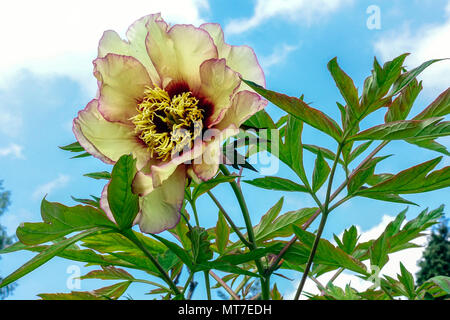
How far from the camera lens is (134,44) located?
0.67 meters

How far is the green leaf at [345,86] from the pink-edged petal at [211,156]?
6.6 inches

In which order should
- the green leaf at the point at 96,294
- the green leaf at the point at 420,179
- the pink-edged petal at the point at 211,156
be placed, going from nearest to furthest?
the pink-edged petal at the point at 211,156
the green leaf at the point at 420,179
the green leaf at the point at 96,294

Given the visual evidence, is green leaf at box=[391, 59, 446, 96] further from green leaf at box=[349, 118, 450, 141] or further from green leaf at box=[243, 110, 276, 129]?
green leaf at box=[243, 110, 276, 129]

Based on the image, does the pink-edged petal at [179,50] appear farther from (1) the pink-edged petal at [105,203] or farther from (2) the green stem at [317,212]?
(2) the green stem at [317,212]

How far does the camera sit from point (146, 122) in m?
0.66

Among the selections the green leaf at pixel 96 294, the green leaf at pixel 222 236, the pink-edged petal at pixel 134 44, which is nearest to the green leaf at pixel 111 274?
the green leaf at pixel 96 294

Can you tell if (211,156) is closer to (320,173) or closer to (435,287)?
(320,173)

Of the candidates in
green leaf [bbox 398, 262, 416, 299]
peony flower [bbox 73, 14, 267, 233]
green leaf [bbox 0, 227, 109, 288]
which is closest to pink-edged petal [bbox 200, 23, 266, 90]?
peony flower [bbox 73, 14, 267, 233]

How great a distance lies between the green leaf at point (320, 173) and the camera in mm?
733

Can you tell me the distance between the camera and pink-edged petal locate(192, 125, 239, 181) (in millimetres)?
531

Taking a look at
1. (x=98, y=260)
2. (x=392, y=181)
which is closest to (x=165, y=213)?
(x=98, y=260)

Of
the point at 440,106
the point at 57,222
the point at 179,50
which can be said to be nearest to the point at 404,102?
the point at 440,106

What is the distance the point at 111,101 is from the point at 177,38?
0.46 ft

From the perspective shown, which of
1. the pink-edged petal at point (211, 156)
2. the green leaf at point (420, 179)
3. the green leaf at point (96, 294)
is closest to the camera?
the pink-edged petal at point (211, 156)
